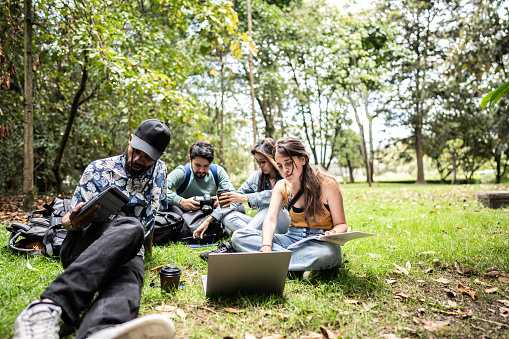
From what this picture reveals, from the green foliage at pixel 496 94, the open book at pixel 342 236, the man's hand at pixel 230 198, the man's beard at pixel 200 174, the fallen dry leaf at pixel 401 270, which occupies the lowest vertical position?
the fallen dry leaf at pixel 401 270

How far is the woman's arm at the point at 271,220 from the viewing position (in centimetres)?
291

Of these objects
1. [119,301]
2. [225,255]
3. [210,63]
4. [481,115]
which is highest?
[210,63]

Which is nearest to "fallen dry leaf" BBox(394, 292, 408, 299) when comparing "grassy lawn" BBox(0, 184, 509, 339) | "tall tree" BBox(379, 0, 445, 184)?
"grassy lawn" BBox(0, 184, 509, 339)

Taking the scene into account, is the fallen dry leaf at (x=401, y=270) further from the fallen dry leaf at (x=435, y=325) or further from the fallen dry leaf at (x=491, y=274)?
the fallen dry leaf at (x=435, y=325)

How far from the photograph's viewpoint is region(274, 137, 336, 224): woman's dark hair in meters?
3.01

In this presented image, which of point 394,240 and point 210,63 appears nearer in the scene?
point 394,240

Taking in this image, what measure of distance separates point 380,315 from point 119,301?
65.9 inches

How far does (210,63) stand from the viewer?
1536cm

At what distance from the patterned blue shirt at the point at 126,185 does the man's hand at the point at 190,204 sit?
4.48 feet

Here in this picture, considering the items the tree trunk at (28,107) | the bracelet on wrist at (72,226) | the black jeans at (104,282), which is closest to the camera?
the black jeans at (104,282)

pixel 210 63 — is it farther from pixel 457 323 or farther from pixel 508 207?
pixel 457 323

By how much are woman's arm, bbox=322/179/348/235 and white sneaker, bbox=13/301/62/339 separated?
6.92 feet

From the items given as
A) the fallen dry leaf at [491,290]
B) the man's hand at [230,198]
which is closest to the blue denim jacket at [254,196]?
the man's hand at [230,198]

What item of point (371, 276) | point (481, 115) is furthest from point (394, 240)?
point (481, 115)
